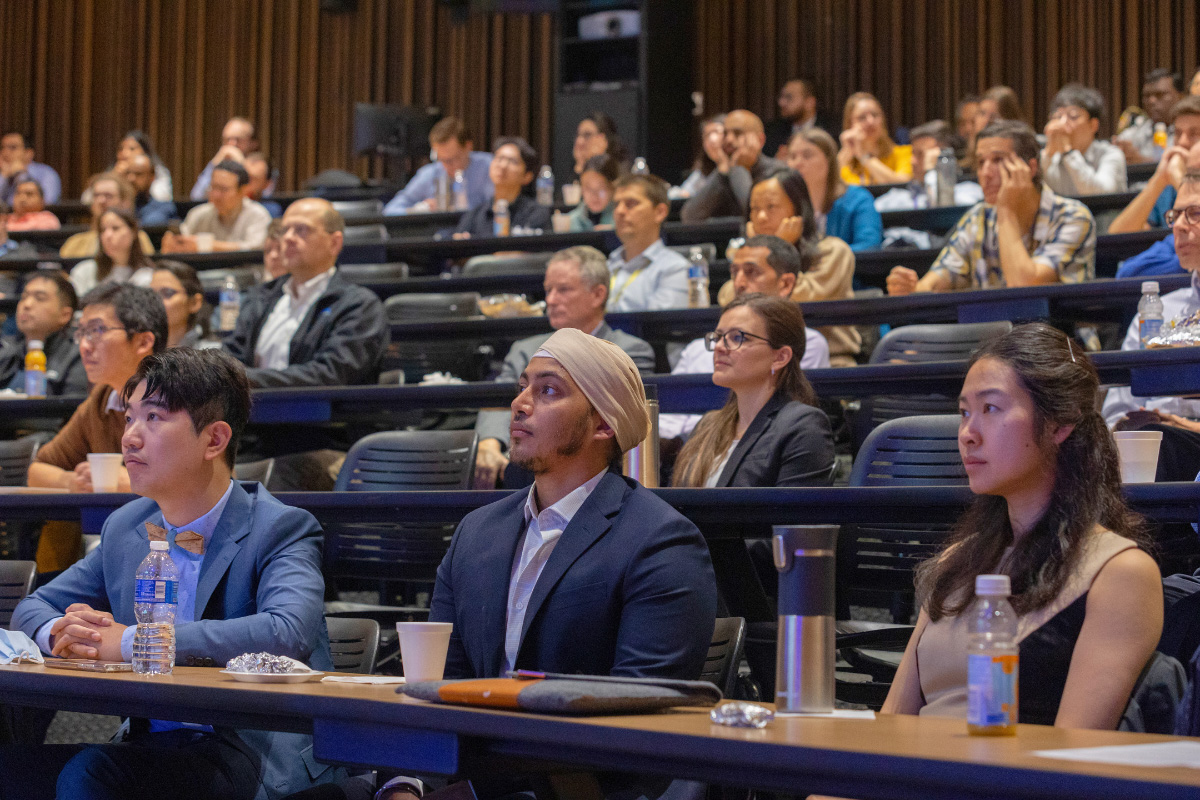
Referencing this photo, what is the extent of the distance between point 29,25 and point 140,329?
348 inches

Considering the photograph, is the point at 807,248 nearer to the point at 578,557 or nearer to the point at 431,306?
the point at 431,306

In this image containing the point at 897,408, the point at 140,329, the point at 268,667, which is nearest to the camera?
the point at 268,667

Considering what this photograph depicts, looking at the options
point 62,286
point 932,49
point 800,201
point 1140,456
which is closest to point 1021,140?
point 800,201

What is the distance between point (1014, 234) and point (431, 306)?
219cm

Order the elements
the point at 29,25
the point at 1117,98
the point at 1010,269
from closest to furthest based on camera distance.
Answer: the point at 1010,269 < the point at 1117,98 < the point at 29,25

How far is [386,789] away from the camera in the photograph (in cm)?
179

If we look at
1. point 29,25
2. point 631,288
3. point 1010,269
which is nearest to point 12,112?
point 29,25

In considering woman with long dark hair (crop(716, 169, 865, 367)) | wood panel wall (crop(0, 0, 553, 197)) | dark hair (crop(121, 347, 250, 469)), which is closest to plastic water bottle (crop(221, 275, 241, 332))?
woman with long dark hair (crop(716, 169, 865, 367))

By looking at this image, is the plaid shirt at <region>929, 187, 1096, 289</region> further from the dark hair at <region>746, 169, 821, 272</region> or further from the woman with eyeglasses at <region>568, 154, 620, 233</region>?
the woman with eyeglasses at <region>568, 154, 620, 233</region>

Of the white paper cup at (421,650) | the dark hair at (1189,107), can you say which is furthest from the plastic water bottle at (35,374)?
the dark hair at (1189,107)

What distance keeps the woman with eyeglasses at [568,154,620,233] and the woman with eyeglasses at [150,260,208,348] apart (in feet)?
6.55

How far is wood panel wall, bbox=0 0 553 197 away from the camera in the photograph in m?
10.3

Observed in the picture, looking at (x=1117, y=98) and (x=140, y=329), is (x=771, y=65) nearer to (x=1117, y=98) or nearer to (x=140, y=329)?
(x=1117, y=98)

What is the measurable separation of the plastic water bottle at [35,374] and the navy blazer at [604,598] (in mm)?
3150
